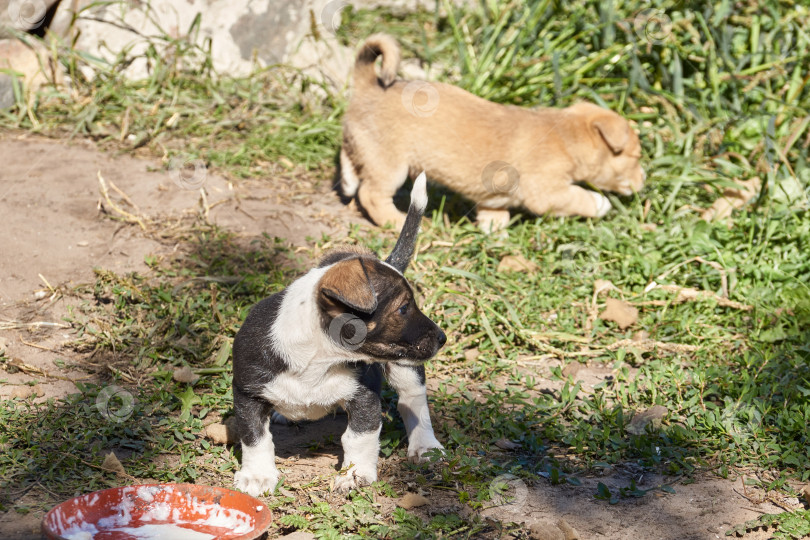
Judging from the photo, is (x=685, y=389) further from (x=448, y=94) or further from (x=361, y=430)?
(x=448, y=94)

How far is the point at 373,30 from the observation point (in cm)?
923

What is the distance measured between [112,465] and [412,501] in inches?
52.3

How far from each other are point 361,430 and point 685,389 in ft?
6.53

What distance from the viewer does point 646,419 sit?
4.31 meters

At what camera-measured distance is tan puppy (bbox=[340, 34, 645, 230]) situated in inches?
256

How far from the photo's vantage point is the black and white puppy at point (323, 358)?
351 centimetres

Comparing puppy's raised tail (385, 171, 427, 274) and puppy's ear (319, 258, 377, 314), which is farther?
puppy's raised tail (385, 171, 427, 274)

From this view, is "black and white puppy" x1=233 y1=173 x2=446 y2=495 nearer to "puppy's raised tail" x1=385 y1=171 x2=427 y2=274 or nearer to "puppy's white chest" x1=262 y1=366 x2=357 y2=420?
"puppy's white chest" x1=262 y1=366 x2=357 y2=420

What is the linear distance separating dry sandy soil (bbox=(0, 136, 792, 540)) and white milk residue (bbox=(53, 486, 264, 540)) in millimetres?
282

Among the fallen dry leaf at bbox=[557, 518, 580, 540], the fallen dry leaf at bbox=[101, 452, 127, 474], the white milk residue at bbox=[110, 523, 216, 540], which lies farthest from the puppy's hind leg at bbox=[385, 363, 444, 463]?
the fallen dry leaf at bbox=[101, 452, 127, 474]

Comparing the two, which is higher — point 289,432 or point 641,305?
point 641,305

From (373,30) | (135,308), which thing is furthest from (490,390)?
(373,30)

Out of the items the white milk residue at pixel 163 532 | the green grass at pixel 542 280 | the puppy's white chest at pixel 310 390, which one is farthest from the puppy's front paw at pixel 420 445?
the white milk residue at pixel 163 532

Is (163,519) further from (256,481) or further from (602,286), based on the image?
(602,286)
